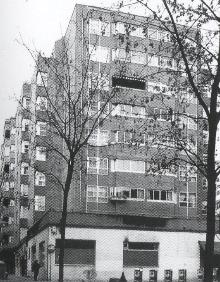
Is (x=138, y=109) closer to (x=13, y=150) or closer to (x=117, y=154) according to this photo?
(x=117, y=154)

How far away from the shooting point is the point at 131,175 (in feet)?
173

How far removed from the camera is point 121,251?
1876 inches

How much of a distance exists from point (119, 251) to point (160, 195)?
8.01 metres

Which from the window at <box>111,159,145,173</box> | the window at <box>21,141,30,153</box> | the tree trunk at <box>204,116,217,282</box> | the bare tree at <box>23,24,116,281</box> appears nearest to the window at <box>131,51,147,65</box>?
the bare tree at <box>23,24,116,281</box>

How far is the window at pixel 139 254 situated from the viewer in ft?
157

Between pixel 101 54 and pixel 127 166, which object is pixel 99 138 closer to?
pixel 127 166

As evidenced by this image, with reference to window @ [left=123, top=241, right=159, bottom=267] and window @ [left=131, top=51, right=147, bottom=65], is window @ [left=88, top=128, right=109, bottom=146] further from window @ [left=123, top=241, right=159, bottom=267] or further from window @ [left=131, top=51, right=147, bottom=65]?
window @ [left=123, top=241, right=159, bottom=267]

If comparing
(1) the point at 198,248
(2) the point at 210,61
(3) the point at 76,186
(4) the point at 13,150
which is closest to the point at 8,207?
(4) the point at 13,150

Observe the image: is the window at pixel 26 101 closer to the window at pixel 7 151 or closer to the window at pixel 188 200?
the window at pixel 7 151

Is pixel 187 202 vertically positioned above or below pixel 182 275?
above

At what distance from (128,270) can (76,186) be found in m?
9.21

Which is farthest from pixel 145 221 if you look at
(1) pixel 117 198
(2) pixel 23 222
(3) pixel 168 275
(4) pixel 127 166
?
(2) pixel 23 222

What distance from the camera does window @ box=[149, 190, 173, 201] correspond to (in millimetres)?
52969

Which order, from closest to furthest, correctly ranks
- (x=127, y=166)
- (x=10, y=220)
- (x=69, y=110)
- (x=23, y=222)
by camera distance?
(x=69, y=110)
(x=127, y=166)
(x=23, y=222)
(x=10, y=220)
